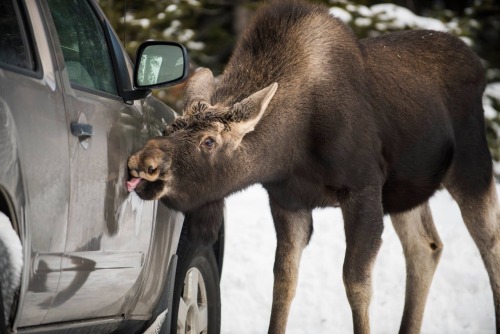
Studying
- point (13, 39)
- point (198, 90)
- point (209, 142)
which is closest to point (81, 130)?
point (13, 39)

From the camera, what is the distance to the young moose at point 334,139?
6.18 meters

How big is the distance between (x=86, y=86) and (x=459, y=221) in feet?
24.1

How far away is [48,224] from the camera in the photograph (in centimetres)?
385

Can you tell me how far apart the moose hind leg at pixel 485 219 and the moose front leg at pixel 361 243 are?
53.0 inches

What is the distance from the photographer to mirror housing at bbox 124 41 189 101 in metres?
5.03

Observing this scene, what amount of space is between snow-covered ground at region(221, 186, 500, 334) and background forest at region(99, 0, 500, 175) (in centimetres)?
600

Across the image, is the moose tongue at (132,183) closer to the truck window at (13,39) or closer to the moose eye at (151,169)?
the moose eye at (151,169)

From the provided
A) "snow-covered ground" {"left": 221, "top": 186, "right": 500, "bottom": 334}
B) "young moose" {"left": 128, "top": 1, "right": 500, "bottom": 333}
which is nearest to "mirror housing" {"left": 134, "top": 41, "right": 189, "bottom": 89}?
"young moose" {"left": 128, "top": 1, "right": 500, "bottom": 333}

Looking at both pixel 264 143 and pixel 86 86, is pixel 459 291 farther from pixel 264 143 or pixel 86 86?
pixel 86 86

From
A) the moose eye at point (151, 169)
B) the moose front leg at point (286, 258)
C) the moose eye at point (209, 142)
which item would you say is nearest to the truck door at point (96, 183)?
the moose eye at point (151, 169)

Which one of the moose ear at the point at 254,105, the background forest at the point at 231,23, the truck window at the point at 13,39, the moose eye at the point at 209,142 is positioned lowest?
the background forest at the point at 231,23

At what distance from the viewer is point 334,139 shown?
664cm

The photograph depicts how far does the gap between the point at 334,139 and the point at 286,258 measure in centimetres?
111

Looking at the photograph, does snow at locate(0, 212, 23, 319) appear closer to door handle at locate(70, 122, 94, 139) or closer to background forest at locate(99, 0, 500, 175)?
door handle at locate(70, 122, 94, 139)
